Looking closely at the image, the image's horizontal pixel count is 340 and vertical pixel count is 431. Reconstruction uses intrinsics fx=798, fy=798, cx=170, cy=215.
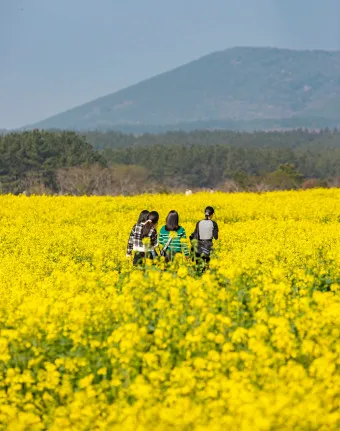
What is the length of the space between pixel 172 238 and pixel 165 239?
25 centimetres

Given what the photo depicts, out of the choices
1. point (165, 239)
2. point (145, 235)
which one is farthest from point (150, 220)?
point (165, 239)

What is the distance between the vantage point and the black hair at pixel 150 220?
13.5 m

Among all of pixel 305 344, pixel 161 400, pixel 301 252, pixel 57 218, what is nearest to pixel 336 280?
pixel 301 252

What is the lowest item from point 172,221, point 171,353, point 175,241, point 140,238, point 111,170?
point 171,353

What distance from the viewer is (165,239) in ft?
46.4

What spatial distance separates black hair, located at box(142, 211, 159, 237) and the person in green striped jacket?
0.43 meters

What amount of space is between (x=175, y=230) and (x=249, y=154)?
15194 centimetres

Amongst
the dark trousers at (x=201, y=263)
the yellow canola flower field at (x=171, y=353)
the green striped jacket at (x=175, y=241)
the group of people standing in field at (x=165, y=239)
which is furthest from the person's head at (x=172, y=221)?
the yellow canola flower field at (x=171, y=353)

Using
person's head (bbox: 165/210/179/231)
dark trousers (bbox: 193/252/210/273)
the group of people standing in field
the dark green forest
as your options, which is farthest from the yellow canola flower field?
the dark green forest

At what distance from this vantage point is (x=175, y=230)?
46.7ft

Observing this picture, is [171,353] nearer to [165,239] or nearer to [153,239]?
[153,239]

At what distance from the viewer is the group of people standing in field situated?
44.6 feet

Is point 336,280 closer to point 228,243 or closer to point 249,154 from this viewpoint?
point 228,243

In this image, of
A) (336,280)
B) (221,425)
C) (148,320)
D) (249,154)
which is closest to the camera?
(221,425)
